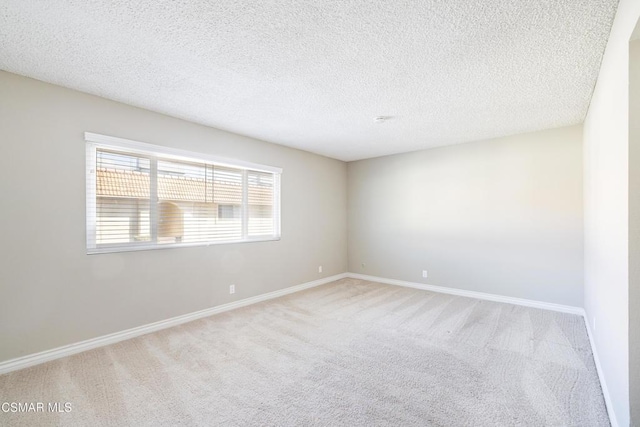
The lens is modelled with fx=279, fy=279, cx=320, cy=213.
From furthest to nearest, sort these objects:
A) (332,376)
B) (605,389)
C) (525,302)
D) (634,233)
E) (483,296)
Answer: (483,296)
(525,302)
(332,376)
(605,389)
(634,233)

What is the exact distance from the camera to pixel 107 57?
7.09ft

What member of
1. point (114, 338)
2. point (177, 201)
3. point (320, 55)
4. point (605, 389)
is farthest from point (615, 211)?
point (114, 338)

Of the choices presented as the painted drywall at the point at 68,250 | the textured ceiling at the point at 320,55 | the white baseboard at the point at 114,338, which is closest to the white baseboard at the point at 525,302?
the white baseboard at the point at 114,338

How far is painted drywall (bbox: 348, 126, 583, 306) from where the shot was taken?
382 cm

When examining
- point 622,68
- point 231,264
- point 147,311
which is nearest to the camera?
point 622,68

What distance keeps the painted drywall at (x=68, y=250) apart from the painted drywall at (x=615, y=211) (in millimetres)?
3820

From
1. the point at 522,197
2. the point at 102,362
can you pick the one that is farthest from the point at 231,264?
the point at 522,197

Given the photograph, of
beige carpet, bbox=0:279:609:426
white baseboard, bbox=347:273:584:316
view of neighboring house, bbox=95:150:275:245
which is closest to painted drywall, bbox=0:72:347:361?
view of neighboring house, bbox=95:150:275:245

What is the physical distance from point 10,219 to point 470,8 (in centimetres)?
383

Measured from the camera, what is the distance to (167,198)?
3391mm

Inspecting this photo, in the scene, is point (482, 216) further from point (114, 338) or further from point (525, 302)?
point (114, 338)

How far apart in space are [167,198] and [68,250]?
3.46 feet

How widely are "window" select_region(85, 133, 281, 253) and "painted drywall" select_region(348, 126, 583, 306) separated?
2.35 metres

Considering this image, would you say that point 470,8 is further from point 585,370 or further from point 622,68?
point 585,370
